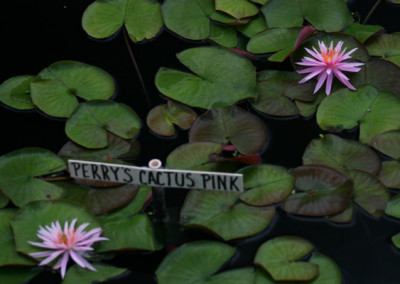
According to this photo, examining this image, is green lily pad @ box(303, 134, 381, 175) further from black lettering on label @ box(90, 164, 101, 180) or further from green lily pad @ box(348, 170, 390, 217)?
black lettering on label @ box(90, 164, 101, 180)

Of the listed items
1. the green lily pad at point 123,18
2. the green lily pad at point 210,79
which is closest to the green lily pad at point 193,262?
the green lily pad at point 210,79

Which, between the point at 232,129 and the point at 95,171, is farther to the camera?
the point at 232,129

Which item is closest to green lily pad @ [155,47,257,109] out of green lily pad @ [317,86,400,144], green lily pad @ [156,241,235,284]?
green lily pad @ [317,86,400,144]

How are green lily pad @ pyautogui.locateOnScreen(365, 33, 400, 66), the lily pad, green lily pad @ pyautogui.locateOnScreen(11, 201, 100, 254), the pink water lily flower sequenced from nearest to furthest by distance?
green lily pad @ pyautogui.locateOnScreen(11, 201, 100, 254) → the lily pad → the pink water lily flower → green lily pad @ pyautogui.locateOnScreen(365, 33, 400, 66)

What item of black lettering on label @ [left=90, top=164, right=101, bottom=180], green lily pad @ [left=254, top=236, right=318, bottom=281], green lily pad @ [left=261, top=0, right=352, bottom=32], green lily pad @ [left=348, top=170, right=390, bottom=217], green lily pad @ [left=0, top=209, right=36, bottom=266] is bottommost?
green lily pad @ [left=254, top=236, right=318, bottom=281]

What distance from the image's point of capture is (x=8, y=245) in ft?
6.57

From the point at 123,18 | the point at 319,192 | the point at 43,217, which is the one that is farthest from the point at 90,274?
the point at 123,18

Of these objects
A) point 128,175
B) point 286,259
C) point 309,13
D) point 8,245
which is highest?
point 309,13

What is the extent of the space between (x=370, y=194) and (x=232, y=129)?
2.05 ft

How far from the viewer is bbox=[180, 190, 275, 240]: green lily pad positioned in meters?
2.06

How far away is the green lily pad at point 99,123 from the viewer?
7.73 ft

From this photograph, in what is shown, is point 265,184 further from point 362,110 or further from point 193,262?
point 362,110

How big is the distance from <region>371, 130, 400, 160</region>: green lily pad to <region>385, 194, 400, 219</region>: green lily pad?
0.20 m

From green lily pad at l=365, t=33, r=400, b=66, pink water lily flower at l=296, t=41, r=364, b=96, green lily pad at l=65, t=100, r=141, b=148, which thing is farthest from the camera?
green lily pad at l=365, t=33, r=400, b=66
